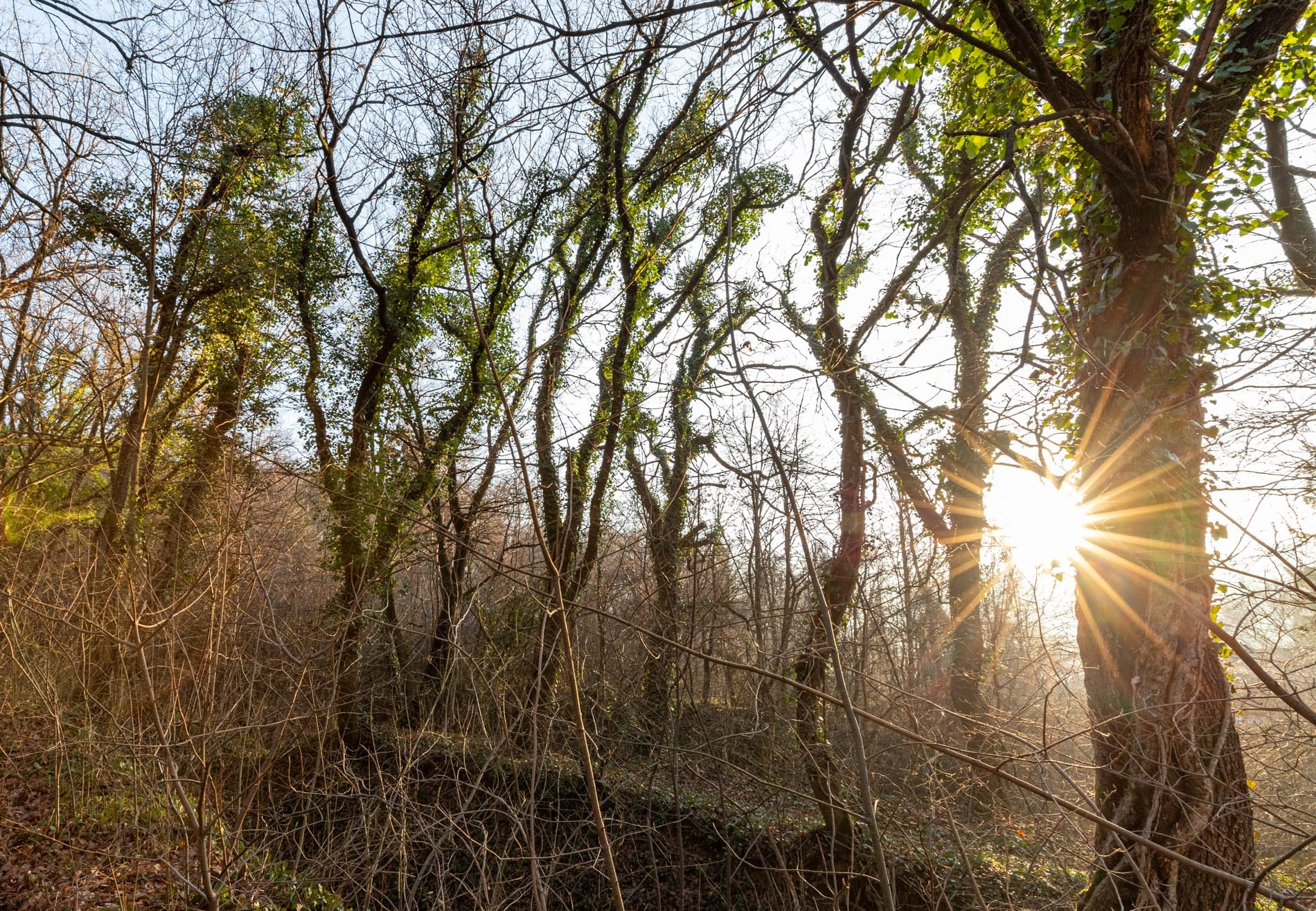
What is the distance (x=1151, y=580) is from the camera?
3111mm

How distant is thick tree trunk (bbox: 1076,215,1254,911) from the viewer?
2787 mm

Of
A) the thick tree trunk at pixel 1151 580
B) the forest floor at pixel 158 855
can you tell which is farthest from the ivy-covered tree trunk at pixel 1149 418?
the forest floor at pixel 158 855

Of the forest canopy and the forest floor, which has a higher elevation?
the forest canopy

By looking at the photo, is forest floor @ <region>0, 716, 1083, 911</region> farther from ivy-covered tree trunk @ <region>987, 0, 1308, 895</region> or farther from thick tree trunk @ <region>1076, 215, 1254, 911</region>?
ivy-covered tree trunk @ <region>987, 0, 1308, 895</region>

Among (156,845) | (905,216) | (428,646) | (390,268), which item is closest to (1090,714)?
(905,216)

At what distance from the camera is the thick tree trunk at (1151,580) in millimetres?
2787

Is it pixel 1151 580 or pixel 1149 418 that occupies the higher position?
pixel 1149 418

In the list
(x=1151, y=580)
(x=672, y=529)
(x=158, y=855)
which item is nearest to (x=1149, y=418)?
(x=1151, y=580)

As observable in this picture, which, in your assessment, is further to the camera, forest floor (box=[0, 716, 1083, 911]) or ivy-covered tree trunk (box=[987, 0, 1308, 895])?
forest floor (box=[0, 716, 1083, 911])

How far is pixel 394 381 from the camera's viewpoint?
1004 cm

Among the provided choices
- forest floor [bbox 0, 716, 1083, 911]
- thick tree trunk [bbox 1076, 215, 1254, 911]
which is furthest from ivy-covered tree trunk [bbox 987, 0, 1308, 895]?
forest floor [bbox 0, 716, 1083, 911]

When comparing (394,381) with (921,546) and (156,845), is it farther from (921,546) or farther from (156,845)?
(921,546)

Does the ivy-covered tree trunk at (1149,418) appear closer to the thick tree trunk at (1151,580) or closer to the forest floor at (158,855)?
the thick tree trunk at (1151,580)

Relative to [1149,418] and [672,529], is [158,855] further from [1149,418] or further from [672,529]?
[1149,418]
